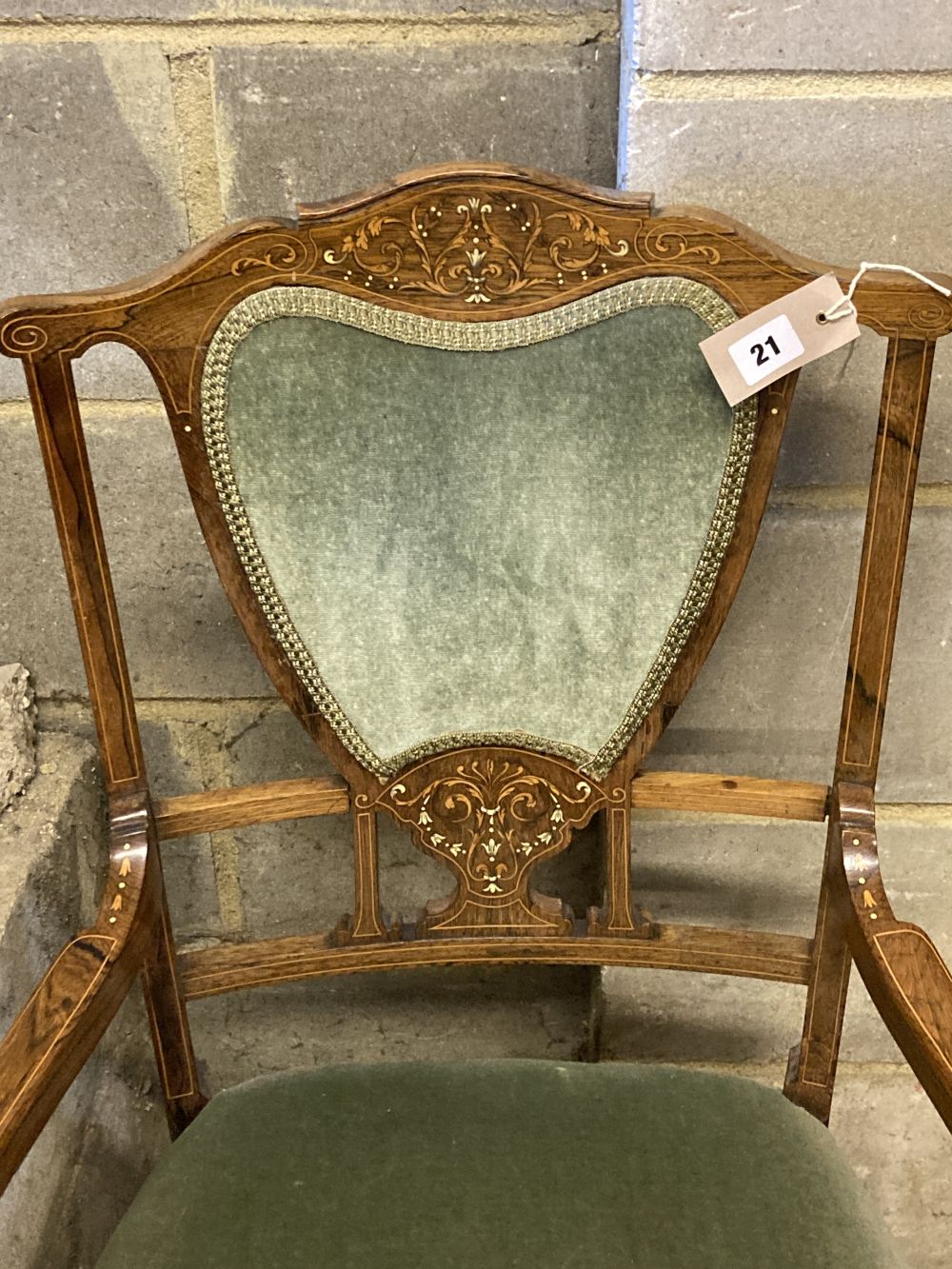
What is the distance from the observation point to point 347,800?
0.90 metres

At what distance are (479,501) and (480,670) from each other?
141 millimetres

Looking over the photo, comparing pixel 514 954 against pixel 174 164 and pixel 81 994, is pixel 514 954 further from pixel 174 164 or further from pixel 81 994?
pixel 174 164

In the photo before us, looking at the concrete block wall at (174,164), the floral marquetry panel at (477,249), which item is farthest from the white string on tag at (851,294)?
the concrete block wall at (174,164)


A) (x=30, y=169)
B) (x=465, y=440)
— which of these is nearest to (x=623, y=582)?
(x=465, y=440)

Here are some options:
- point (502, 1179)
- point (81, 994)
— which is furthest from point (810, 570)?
point (81, 994)

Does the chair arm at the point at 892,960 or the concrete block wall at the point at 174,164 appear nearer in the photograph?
the chair arm at the point at 892,960

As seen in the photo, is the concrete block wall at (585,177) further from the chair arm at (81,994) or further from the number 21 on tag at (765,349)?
the chair arm at (81,994)

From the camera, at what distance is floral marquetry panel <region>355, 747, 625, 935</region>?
891 mm

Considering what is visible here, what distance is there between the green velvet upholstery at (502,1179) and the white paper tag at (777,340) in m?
0.58

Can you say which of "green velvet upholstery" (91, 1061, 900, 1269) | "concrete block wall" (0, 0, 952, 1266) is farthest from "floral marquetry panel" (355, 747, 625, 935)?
"concrete block wall" (0, 0, 952, 1266)

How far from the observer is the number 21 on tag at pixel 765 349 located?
0.76 m

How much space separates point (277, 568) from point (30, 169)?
451mm

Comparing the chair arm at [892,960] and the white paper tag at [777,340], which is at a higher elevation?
the white paper tag at [777,340]

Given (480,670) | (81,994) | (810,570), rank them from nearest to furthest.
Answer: (81,994), (480,670), (810,570)
